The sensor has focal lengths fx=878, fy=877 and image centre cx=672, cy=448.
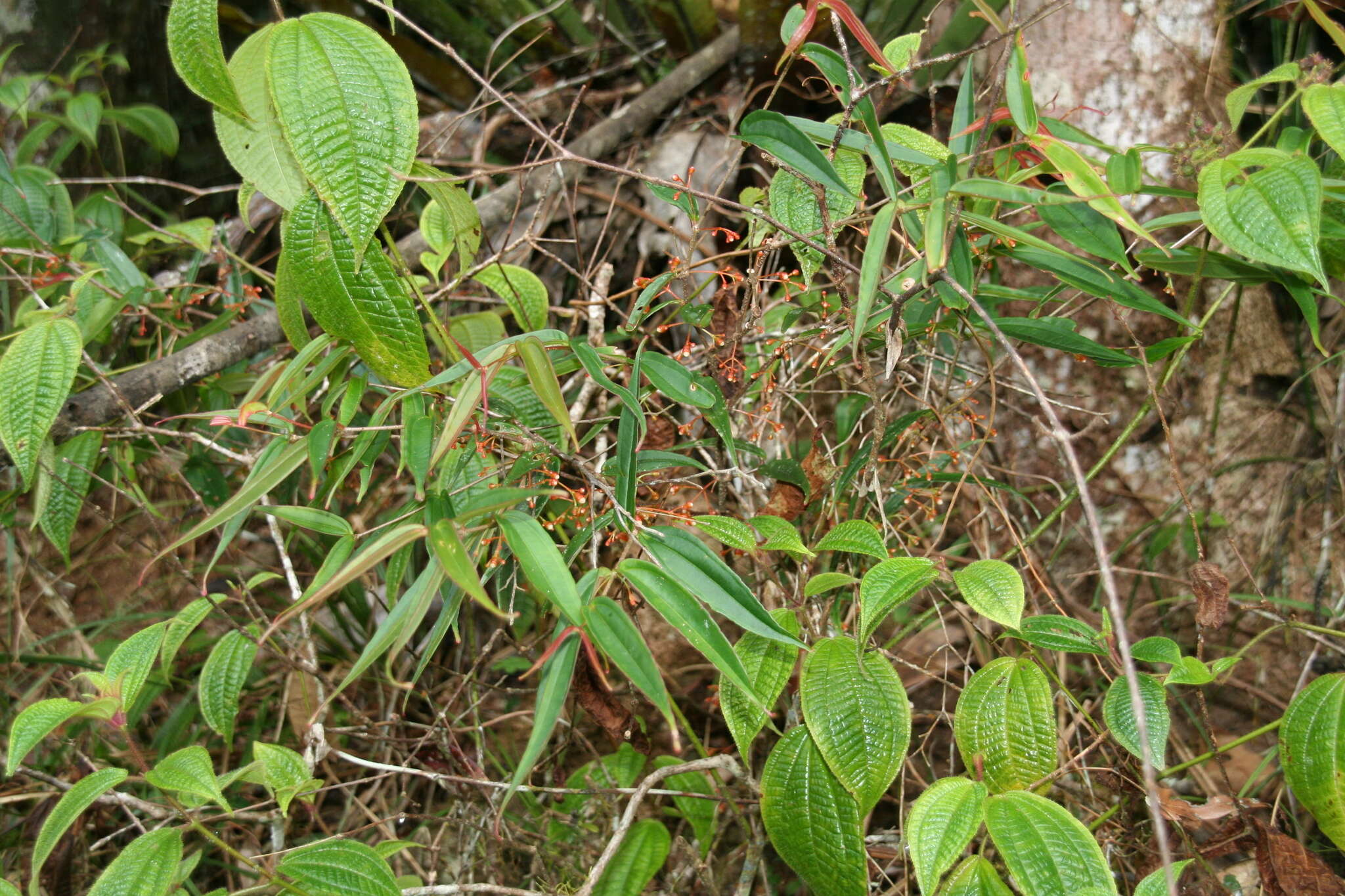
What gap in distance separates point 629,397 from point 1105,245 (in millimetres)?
426

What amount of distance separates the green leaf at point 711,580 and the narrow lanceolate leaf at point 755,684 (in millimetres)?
128

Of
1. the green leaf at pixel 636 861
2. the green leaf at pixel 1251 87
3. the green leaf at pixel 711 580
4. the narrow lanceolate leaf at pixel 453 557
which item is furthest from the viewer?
the green leaf at pixel 636 861

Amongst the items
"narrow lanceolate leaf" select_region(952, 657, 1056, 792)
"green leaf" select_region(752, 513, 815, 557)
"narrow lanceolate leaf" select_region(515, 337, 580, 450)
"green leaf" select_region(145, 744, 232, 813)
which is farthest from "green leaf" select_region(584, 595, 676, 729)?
"green leaf" select_region(145, 744, 232, 813)

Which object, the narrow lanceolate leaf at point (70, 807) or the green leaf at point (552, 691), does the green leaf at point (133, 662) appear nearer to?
the narrow lanceolate leaf at point (70, 807)

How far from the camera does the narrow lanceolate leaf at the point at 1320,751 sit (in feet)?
2.50

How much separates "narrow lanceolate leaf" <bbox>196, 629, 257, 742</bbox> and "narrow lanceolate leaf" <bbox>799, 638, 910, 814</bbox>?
2.21ft

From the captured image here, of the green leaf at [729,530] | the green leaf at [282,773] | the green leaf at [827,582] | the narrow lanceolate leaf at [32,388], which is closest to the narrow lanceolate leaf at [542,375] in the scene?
the green leaf at [729,530]

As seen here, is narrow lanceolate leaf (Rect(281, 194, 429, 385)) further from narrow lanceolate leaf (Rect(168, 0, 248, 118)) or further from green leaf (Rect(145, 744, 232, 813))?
green leaf (Rect(145, 744, 232, 813))

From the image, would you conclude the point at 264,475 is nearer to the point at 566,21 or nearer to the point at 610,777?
the point at 610,777

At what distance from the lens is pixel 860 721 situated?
2.60 feet

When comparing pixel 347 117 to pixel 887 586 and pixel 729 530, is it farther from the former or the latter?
pixel 887 586

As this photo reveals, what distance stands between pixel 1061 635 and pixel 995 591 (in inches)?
5.1

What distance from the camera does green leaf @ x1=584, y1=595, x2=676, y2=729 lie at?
585mm

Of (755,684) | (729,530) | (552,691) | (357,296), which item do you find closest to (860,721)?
(755,684)
